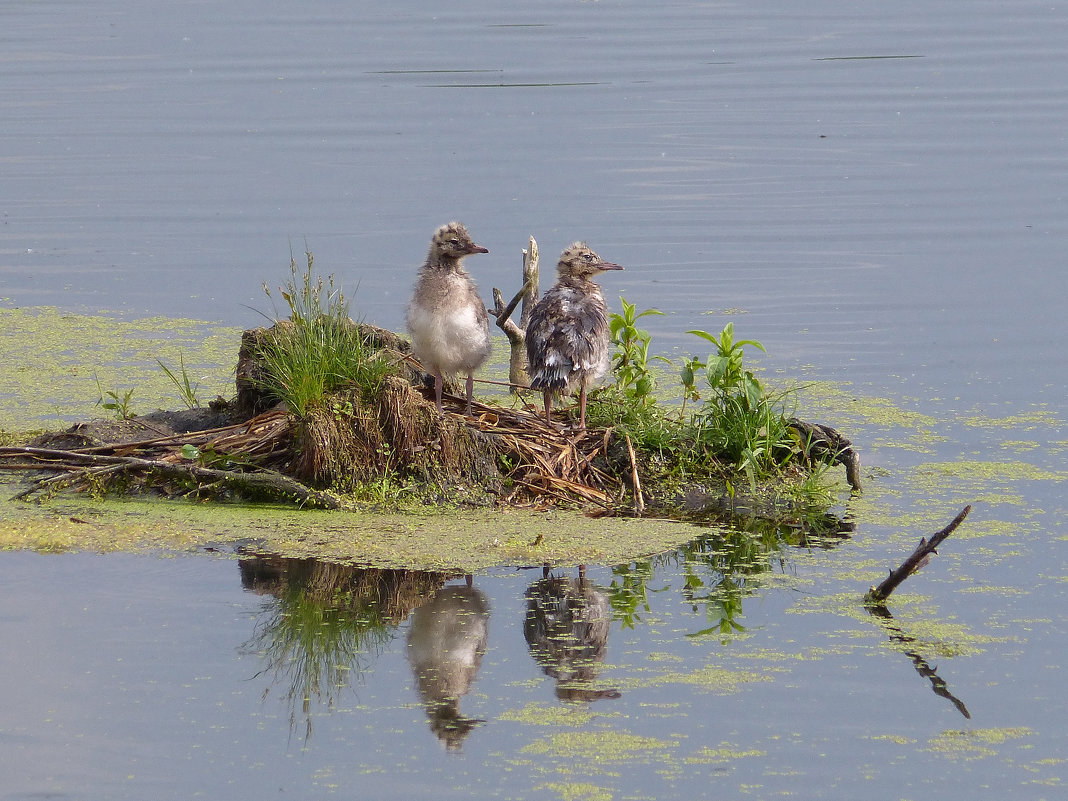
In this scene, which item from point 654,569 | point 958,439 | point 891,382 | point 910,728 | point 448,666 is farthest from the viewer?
point 891,382

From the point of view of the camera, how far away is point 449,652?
632 cm

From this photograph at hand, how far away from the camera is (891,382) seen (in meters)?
11.5

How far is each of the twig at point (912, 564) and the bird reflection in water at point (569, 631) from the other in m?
1.23

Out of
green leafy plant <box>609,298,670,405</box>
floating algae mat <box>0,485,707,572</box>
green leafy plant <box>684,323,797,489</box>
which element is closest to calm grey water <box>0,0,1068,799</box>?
floating algae mat <box>0,485,707,572</box>

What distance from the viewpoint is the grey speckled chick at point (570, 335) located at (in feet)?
27.8

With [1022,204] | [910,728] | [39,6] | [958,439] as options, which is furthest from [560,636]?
[39,6]

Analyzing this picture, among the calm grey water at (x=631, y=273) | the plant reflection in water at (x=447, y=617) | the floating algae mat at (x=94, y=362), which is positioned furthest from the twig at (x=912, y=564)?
the floating algae mat at (x=94, y=362)

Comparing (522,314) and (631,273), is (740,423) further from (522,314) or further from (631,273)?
(631,273)

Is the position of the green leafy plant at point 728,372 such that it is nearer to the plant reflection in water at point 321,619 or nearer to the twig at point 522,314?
the twig at point 522,314

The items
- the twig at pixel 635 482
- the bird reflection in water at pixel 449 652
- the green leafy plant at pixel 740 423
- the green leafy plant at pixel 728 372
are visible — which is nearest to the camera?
the bird reflection in water at pixel 449 652

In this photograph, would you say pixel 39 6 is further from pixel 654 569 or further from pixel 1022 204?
pixel 654 569

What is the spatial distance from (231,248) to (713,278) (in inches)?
197

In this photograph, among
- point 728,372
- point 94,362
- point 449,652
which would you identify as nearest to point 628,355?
point 728,372

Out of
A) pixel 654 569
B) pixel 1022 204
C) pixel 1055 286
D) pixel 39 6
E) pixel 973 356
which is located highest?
pixel 39 6
